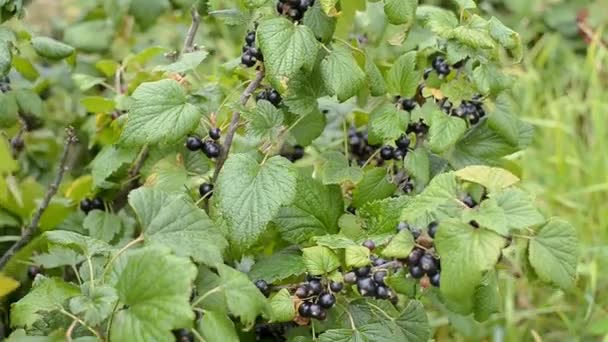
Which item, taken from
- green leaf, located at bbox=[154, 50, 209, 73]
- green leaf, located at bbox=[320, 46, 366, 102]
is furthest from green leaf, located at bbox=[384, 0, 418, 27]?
green leaf, located at bbox=[154, 50, 209, 73]

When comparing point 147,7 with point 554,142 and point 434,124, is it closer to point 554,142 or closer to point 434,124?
point 434,124

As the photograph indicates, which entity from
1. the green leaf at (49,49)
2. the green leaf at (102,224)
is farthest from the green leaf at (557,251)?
the green leaf at (49,49)

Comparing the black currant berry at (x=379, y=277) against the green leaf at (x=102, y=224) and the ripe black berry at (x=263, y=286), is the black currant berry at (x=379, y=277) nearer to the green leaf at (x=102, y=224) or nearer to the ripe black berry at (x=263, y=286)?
the ripe black berry at (x=263, y=286)

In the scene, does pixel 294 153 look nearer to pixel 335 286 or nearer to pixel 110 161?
pixel 110 161

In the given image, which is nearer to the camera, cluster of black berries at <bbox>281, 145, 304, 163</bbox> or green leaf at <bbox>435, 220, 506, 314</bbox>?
green leaf at <bbox>435, 220, 506, 314</bbox>

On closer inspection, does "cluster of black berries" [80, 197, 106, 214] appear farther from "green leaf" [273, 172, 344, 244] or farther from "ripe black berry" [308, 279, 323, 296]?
"ripe black berry" [308, 279, 323, 296]

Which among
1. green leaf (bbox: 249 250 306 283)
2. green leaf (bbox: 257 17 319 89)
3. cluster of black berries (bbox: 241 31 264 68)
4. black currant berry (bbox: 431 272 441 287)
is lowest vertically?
green leaf (bbox: 249 250 306 283)

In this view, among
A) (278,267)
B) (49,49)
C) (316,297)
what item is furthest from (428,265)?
(49,49)

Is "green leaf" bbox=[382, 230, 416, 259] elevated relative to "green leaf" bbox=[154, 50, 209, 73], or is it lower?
lower
